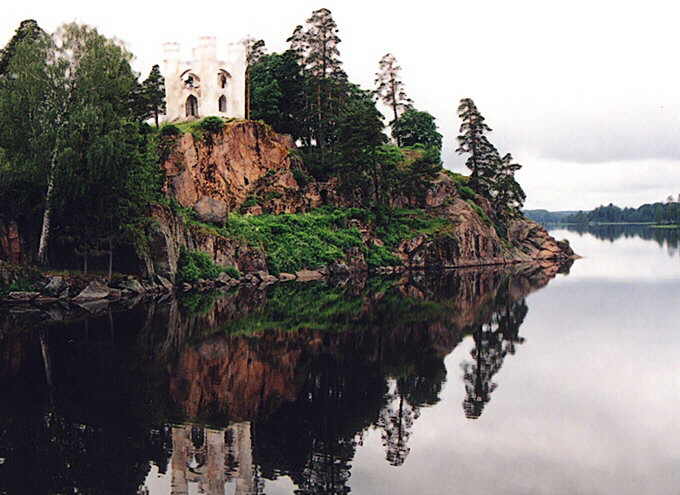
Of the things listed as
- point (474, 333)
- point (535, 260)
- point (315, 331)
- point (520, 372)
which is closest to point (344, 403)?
point (520, 372)

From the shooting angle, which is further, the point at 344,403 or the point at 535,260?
the point at 535,260

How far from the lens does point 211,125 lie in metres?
54.0

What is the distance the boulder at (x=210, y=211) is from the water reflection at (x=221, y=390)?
52.2 feet

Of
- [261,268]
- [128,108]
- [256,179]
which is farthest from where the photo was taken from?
[256,179]

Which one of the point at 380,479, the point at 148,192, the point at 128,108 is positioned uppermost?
the point at 128,108

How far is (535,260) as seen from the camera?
238ft

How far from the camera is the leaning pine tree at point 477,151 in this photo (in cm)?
7000

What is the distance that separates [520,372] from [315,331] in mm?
8694

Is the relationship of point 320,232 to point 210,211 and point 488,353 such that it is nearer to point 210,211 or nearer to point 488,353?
Result: point 210,211

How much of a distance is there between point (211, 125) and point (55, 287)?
79.5 feet

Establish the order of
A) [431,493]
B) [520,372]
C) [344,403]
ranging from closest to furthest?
[431,493] < [344,403] < [520,372]

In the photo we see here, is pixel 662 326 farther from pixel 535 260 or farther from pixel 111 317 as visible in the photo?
pixel 535 260

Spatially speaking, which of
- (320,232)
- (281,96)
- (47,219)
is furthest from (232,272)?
(281,96)

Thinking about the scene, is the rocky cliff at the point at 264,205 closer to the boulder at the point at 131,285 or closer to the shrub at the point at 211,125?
the shrub at the point at 211,125
